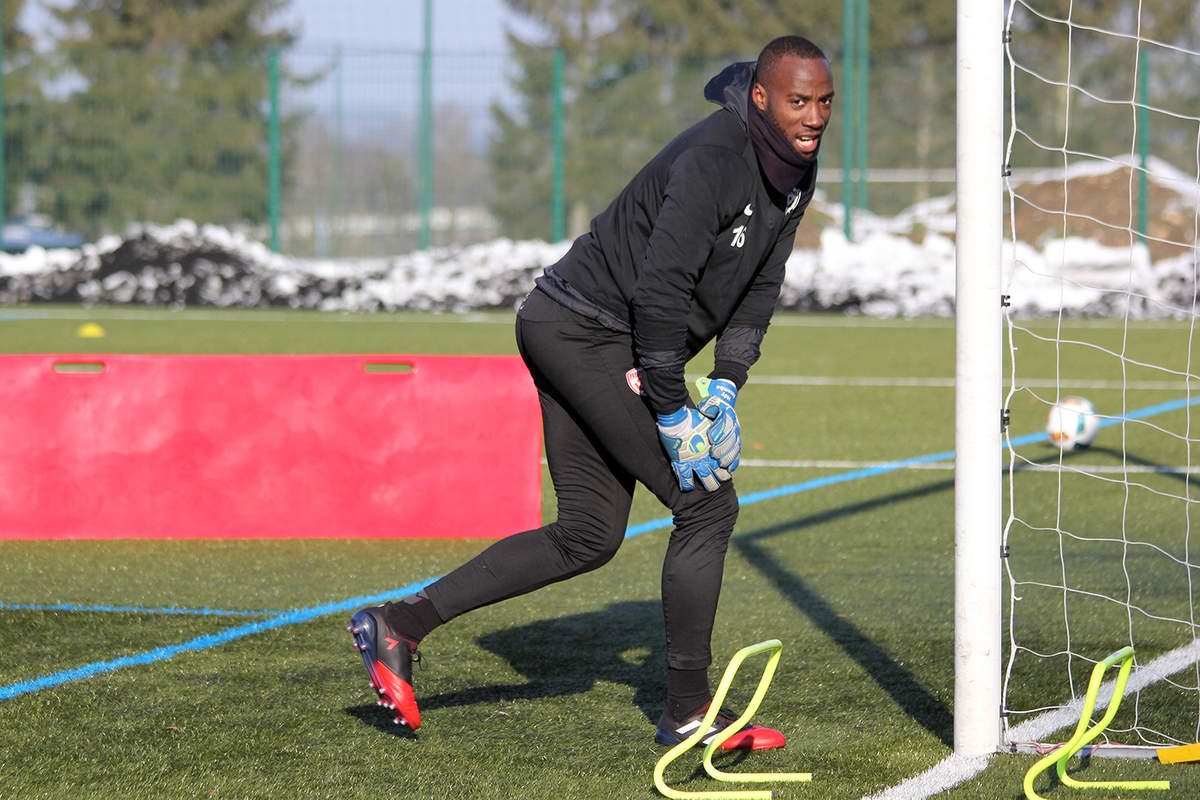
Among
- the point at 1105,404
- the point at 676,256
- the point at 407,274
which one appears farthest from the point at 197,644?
the point at 407,274

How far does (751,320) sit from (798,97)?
2.43 feet

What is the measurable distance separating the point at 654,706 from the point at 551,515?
3.11 meters

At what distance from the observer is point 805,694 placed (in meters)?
4.74

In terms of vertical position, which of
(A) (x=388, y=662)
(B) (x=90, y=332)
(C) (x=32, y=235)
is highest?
(C) (x=32, y=235)

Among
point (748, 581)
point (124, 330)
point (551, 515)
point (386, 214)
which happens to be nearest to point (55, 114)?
point (386, 214)

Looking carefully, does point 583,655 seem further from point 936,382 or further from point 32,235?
point 32,235

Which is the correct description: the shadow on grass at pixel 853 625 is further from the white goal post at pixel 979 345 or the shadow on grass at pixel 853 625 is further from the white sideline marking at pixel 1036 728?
the white goal post at pixel 979 345

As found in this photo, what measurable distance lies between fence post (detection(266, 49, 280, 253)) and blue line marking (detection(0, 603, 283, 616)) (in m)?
19.5

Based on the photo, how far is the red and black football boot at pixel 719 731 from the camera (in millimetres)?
4152

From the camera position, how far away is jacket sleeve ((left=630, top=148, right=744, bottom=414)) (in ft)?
12.5

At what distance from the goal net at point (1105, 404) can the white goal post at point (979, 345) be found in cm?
12

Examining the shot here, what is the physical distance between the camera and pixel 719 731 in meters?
4.15

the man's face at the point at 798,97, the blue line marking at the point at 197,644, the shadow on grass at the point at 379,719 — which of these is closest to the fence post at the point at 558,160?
the blue line marking at the point at 197,644

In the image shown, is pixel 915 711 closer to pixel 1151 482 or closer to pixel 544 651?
pixel 544 651
